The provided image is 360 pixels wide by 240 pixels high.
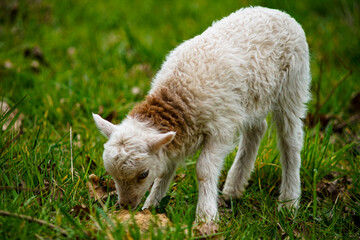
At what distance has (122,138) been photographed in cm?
316

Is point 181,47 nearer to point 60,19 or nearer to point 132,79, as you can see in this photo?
point 132,79

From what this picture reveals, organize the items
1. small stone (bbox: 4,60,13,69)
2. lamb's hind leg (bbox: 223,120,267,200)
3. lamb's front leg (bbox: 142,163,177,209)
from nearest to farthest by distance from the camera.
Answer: lamb's front leg (bbox: 142,163,177,209) → lamb's hind leg (bbox: 223,120,267,200) → small stone (bbox: 4,60,13,69)

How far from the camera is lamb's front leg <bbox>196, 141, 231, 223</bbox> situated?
3447mm

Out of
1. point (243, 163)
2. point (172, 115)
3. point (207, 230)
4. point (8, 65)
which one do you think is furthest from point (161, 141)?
point (8, 65)

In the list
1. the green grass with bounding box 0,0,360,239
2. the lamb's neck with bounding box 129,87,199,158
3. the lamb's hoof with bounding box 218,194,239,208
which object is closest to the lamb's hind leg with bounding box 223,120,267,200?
the lamb's hoof with bounding box 218,194,239,208

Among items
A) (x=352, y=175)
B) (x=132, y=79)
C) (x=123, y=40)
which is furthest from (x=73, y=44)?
(x=352, y=175)

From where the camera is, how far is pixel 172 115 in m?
→ 3.45

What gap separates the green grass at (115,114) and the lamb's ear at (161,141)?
0.56 metres

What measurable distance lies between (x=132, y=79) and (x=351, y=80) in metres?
3.26

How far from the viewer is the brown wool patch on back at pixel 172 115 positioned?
3.39 meters

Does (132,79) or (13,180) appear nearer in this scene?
(13,180)

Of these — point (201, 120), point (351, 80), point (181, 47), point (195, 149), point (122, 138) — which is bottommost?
point (351, 80)

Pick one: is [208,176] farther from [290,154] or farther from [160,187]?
[290,154]

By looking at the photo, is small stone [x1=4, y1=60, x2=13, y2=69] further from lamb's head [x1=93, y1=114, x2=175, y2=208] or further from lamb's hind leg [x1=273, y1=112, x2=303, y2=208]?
lamb's hind leg [x1=273, y1=112, x2=303, y2=208]
